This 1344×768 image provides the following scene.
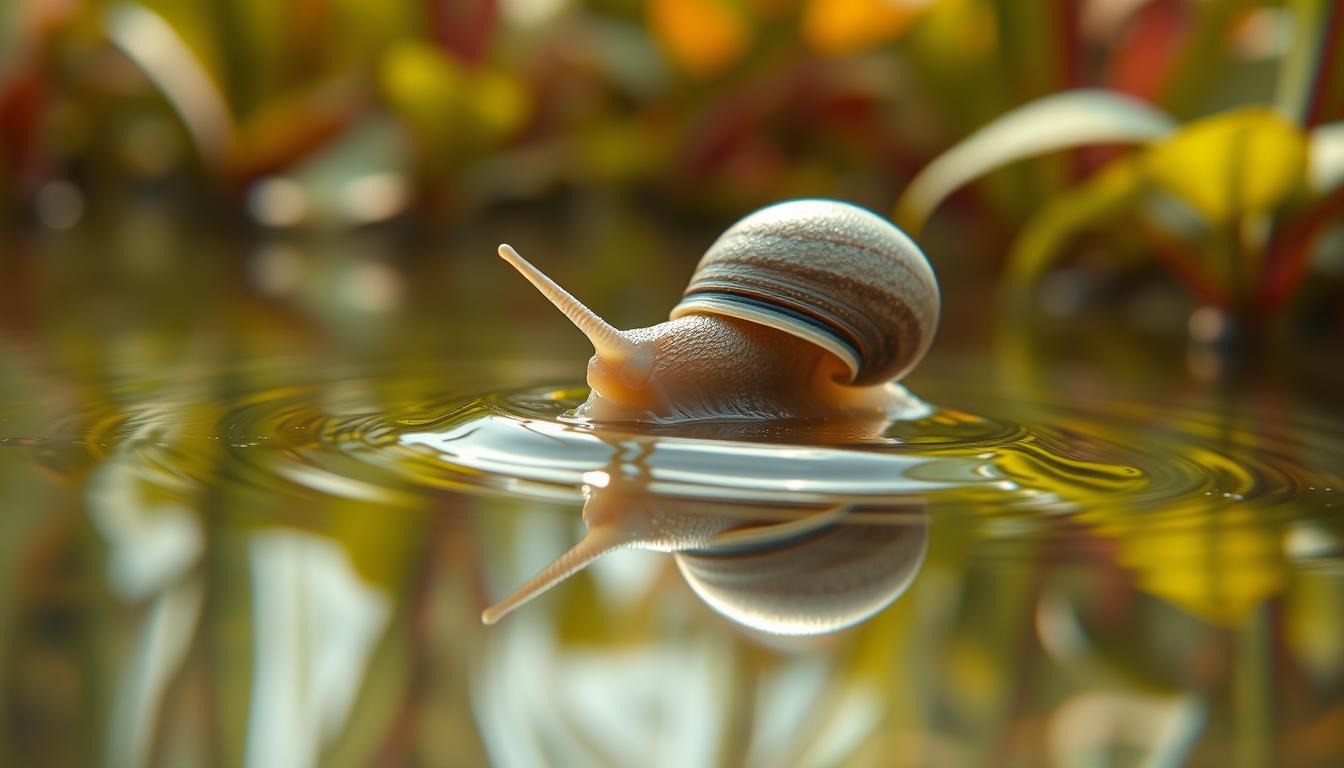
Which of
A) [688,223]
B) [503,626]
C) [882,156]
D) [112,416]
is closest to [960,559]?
[503,626]

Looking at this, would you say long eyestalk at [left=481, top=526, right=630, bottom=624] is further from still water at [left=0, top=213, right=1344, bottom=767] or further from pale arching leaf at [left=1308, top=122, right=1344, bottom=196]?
pale arching leaf at [left=1308, top=122, right=1344, bottom=196]

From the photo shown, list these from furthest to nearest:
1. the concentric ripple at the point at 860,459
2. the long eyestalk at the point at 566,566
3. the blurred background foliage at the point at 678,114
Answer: the blurred background foliage at the point at 678,114
the concentric ripple at the point at 860,459
the long eyestalk at the point at 566,566

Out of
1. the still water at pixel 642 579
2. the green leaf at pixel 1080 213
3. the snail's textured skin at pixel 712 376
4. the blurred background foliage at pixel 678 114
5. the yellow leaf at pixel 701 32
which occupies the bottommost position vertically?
the still water at pixel 642 579

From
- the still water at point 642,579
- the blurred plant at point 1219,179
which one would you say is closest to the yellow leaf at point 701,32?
the blurred plant at point 1219,179

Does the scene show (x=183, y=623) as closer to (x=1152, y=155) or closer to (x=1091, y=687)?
(x=1091, y=687)

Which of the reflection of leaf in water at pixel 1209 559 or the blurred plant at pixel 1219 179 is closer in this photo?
the reflection of leaf in water at pixel 1209 559

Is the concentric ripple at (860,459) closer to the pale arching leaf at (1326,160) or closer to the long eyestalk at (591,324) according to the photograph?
the long eyestalk at (591,324)
